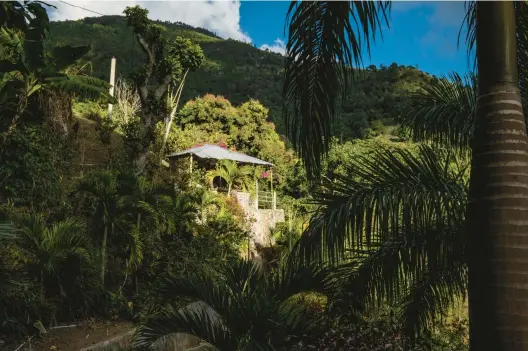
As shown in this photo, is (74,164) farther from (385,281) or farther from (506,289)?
(506,289)

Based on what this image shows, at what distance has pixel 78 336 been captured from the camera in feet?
26.2

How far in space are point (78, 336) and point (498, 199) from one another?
734 cm

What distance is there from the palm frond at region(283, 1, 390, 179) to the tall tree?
9.75m

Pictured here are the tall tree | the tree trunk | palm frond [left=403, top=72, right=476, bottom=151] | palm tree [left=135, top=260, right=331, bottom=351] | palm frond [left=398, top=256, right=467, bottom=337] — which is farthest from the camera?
the tall tree

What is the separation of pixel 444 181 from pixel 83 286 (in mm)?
6692

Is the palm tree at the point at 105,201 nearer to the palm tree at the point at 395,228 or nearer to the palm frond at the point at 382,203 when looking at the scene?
the palm tree at the point at 395,228

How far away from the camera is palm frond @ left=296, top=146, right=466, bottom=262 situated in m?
4.44

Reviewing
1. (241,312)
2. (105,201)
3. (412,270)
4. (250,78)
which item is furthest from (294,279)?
(250,78)

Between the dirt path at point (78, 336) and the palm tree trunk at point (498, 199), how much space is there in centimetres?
652

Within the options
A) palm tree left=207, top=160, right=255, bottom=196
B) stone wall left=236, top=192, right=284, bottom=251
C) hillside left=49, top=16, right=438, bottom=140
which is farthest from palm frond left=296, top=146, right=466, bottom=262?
hillside left=49, top=16, right=438, bottom=140

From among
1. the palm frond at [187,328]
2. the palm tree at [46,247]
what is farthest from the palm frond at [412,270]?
the palm tree at [46,247]

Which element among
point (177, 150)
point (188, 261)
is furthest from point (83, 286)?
point (177, 150)

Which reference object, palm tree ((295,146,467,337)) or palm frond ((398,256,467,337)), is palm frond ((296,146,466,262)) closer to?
palm tree ((295,146,467,337))

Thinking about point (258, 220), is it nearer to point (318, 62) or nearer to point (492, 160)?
point (318, 62)
